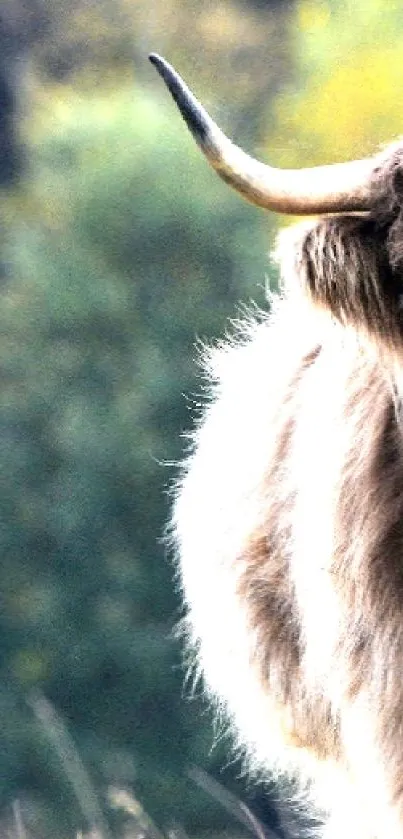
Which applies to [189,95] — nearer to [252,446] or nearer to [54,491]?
[252,446]

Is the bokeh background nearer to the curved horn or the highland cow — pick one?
the highland cow

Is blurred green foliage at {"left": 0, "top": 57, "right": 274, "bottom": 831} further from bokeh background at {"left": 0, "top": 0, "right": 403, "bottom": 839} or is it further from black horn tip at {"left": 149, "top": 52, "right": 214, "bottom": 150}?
black horn tip at {"left": 149, "top": 52, "right": 214, "bottom": 150}

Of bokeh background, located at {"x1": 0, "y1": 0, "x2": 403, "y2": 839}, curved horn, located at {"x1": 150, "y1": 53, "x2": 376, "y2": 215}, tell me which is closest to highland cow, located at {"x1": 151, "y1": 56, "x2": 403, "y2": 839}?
curved horn, located at {"x1": 150, "y1": 53, "x2": 376, "y2": 215}

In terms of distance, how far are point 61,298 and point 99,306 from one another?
88 millimetres

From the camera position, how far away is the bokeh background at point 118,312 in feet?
8.02

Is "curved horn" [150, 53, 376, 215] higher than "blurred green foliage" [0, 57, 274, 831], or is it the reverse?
"blurred green foliage" [0, 57, 274, 831]

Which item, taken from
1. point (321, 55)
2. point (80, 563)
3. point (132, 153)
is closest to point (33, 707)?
point (80, 563)

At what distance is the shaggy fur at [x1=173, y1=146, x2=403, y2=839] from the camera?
76 cm

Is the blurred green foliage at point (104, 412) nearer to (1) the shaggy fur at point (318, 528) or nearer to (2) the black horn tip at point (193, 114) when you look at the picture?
(1) the shaggy fur at point (318, 528)

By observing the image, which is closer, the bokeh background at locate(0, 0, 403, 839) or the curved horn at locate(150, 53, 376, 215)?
the curved horn at locate(150, 53, 376, 215)

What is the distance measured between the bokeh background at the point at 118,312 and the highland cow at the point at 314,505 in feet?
3.93

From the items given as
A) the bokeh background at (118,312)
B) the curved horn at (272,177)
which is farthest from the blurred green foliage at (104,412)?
the curved horn at (272,177)

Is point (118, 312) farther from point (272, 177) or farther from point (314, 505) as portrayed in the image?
point (272, 177)

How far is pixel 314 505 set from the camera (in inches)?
36.4
